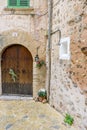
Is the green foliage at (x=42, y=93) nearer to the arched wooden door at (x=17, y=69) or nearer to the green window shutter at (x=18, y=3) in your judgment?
the arched wooden door at (x=17, y=69)

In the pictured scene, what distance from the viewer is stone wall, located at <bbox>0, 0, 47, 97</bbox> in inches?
268

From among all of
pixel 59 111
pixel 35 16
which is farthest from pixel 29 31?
pixel 59 111

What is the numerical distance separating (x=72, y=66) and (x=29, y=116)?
85.6 inches

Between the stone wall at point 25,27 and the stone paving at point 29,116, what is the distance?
1520 millimetres

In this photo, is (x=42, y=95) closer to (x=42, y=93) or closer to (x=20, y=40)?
(x=42, y=93)

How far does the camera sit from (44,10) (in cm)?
675

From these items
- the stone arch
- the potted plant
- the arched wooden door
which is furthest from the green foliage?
the stone arch

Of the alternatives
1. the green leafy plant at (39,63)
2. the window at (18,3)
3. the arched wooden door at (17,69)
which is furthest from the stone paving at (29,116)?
the window at (18,3)

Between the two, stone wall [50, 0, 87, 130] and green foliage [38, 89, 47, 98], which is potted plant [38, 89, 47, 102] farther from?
stone wall [50, 0, 87, 130]

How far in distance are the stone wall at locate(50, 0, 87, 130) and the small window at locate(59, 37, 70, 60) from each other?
5.0 inches

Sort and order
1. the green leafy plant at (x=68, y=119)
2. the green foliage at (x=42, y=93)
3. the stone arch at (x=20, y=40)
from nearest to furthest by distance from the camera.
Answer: the green leafy plant at (x=68, y=119) < the green foliage at (x=42, y=93) < the stone arch at (x=20, y=40)

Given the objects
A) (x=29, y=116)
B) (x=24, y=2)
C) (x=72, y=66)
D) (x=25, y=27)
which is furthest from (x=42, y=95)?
(x=24, y=2)

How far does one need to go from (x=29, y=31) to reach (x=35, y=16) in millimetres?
641

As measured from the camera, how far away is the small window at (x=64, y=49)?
15.7ft
